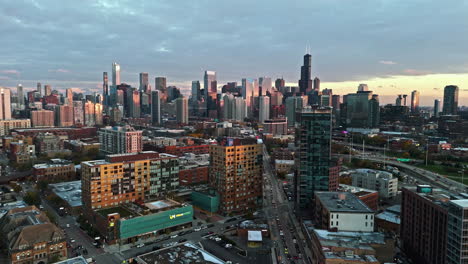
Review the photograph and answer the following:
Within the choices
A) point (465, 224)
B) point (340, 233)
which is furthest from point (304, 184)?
point (465, 224)

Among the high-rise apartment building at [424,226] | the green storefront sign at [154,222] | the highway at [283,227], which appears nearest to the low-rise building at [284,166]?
the highway at [283,227]

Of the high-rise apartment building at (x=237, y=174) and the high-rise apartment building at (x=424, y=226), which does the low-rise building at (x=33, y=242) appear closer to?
the high-rise apartment building at (x=237, y=174)

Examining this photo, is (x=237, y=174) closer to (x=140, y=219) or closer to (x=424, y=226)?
(x=140, y=219)

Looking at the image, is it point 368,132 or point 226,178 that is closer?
point 226,178

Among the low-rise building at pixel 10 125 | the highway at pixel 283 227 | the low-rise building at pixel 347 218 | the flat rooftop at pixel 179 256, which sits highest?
the low-rise building at pixel 10 125

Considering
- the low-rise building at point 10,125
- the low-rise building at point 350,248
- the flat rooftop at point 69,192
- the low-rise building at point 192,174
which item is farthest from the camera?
the low-rise building at point 10,125

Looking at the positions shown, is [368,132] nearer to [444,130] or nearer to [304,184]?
[444,130]

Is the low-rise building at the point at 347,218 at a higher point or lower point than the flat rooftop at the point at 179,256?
higher
